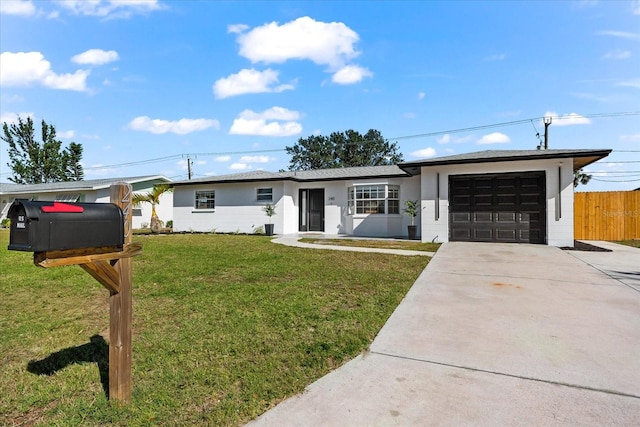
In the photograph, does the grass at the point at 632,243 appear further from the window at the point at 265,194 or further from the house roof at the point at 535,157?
the window at the point at 265,194

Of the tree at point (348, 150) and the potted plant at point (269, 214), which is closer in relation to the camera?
the potted plant at point (269, 214)

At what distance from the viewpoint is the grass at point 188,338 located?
2.29 m

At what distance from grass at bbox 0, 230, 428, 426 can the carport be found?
6588mm

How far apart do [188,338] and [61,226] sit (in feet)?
6.76

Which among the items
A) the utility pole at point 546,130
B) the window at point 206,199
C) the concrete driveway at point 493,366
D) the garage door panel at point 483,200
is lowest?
the concrete driveway at point 493,366

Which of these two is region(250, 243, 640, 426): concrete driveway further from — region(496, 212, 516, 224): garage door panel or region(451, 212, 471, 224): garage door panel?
region(451, 212, 471, 224): garage door panel

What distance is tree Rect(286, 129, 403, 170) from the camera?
154 feet

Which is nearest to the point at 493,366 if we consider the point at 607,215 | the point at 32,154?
the point at 607,215

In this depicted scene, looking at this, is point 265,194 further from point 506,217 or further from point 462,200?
point 506,217

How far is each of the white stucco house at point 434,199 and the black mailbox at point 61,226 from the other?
1158cm

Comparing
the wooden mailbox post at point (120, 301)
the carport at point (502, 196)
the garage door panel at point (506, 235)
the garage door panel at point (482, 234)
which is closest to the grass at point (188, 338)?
the wooden mailbox post at point (120, 301)

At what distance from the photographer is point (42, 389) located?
2514 millimetres

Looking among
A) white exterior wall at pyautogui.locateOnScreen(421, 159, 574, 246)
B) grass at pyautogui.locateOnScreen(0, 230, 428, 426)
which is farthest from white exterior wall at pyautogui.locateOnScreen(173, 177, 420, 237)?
grass at pyautogui.locateOnScreen(0, 230, 428, 426)

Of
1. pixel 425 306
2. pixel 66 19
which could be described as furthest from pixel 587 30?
pixel 66 19
